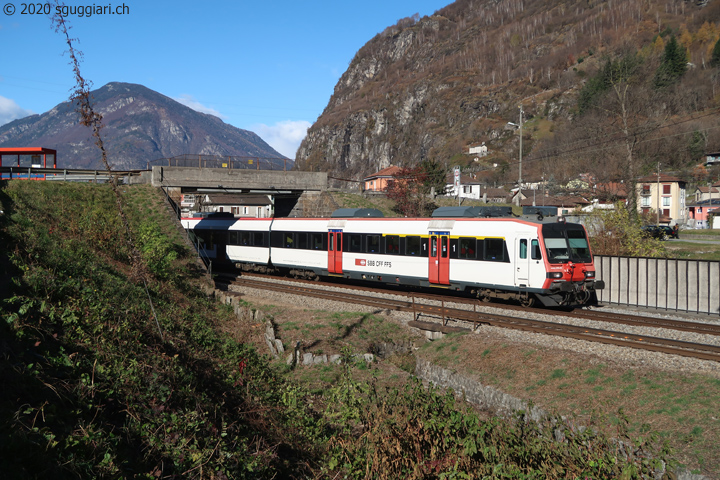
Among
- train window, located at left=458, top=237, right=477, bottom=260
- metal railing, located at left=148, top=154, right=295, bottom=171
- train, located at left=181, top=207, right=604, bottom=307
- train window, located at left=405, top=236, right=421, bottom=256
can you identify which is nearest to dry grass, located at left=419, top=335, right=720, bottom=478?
train, located at left=181, top=207, right=604, bottom=307

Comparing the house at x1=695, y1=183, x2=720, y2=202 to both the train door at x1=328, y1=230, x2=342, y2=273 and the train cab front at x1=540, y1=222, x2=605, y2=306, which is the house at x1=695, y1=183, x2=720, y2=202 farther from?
the train door at x1=328, y1=230, x2=342, y2=273

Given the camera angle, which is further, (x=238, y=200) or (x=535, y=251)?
(x=238, y=200)

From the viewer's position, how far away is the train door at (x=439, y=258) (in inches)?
819

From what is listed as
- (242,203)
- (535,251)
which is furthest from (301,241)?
(242,203)

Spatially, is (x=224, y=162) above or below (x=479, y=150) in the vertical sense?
below

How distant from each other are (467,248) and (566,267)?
12.5ft

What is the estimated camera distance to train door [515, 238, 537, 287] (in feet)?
59.6

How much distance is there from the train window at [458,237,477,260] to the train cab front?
2906 millimetres

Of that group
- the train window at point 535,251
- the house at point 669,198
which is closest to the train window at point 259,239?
the train window at point 535,251

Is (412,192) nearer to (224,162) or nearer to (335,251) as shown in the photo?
(224,162)

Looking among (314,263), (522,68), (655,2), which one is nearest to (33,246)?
(314,263)

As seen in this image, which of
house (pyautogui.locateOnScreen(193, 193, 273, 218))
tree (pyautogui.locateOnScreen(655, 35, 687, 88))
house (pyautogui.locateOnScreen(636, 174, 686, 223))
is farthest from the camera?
tree (pyautogui.locateOnScreen(655, 35, 687, 88))

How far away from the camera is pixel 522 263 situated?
60.0 ft

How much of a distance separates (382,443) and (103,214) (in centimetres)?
2434
